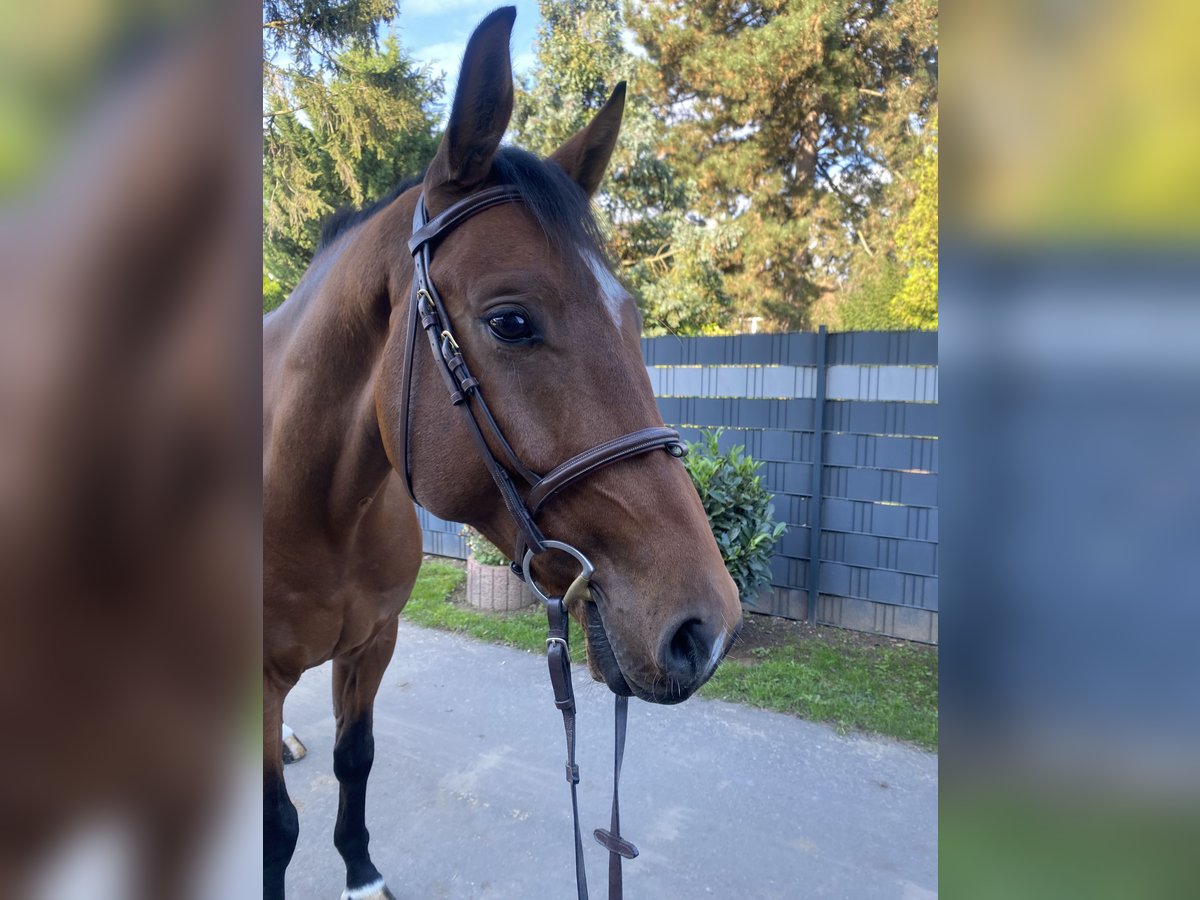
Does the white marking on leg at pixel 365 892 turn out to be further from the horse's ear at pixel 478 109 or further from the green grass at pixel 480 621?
the horse's ear at pixel 478 109

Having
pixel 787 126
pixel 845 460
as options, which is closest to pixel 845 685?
pixel 845 460

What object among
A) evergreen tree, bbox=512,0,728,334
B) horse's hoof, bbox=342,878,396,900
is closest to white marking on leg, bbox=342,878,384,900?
horse's hoof, bbox=342,878,396,900

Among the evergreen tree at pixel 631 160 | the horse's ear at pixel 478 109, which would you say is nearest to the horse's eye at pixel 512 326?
the horse's ear at pixel 478 109

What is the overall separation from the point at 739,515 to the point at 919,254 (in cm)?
833

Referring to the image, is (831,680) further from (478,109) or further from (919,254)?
(919,254)

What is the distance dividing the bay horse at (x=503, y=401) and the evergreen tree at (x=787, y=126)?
10.2m

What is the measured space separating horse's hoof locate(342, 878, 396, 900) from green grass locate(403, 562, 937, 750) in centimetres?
217

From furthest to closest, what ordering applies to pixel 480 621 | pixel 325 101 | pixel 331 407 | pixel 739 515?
pixel 480 621 → pixel 739 515 → pixel 325 101 → pixel 331 407

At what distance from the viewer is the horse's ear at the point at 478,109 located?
3.92ft

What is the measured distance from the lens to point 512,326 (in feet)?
4.09

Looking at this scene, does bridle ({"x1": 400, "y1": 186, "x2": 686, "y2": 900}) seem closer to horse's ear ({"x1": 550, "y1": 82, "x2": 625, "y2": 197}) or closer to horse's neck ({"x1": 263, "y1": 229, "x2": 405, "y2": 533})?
horse's neck ({"x1": 263, "y1": 229, "x2": 405, "y2": 533})

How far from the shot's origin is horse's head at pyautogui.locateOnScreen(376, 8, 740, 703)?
115 cm
